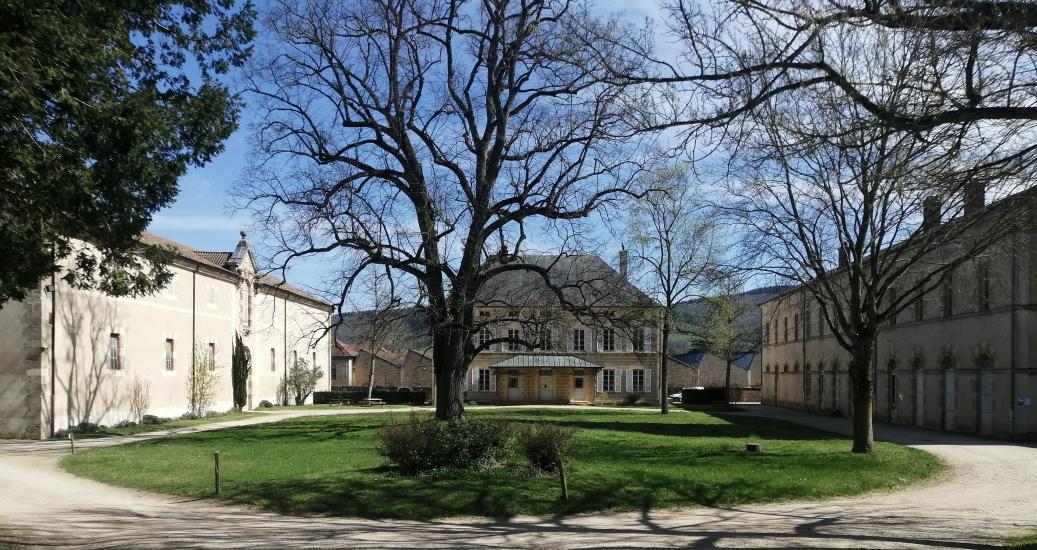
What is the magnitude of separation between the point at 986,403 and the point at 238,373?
109 ft

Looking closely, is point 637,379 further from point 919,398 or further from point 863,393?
point 863,393

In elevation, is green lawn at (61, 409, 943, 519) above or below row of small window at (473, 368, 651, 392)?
above

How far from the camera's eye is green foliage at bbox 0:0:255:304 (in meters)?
9.19

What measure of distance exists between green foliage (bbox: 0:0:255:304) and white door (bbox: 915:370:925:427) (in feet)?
97.3

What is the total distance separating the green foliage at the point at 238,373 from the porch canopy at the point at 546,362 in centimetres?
2030

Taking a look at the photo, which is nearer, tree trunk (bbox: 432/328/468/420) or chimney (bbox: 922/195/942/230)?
chimney (bbox: 922/195/942/230)

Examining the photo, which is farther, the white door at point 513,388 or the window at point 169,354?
the white door at point 513,388

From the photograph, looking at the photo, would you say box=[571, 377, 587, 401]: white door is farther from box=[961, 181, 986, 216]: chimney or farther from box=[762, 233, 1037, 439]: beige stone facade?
box=[961, 181, 986, 216]: chimney

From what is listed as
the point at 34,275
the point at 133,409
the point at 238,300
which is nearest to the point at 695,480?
the point at 34,275

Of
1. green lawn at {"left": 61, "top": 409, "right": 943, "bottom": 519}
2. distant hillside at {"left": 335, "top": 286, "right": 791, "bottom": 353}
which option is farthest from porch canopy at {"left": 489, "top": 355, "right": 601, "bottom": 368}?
green lawn at {"left": 61, "top": 409, "right": 943, "bottom": 519}

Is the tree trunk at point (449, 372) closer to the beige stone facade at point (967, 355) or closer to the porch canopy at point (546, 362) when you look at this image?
the beige stone facade at point (967, 355)

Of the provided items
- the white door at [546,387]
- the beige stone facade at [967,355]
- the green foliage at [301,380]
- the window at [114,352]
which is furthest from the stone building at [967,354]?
the green foliage at [301,380]

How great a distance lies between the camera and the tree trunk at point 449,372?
2359cm

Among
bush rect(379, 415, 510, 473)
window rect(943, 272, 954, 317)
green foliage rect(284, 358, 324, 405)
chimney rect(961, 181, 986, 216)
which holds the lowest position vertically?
green foliage rect(284, 358, 324, 405)
